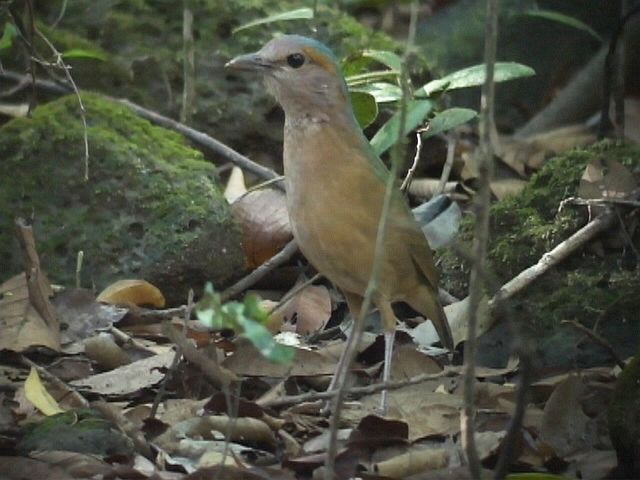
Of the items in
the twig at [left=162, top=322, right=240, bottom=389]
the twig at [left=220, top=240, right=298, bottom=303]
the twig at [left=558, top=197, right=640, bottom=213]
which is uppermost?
the twig at [left=558, top=197, right=640, bottom=213]

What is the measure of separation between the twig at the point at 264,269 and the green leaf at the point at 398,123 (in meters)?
1.15

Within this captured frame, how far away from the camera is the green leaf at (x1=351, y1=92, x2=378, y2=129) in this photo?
632 centimetres

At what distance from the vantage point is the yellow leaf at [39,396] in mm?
5062

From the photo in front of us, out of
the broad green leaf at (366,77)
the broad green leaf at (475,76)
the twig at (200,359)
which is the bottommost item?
the twig at (200,359)

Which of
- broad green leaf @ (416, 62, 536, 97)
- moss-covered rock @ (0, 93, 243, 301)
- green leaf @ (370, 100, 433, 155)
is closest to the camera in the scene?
green leaf @ (370, 100, 433, 155)

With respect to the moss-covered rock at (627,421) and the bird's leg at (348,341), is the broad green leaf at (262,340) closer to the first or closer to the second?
the moss-covered rock at (627,421)

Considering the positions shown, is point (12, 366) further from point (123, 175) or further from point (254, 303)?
point (254, 303)

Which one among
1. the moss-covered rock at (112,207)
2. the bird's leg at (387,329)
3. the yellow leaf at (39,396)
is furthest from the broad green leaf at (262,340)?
the moss-covered rock at (112,207)

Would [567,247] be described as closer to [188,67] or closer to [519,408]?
[519,408]

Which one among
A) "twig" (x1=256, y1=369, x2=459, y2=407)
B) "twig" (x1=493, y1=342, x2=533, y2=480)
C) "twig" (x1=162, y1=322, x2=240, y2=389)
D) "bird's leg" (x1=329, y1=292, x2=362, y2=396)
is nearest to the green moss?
"bird's leg" (x1=329, y1=292, x2=362, y2=396)

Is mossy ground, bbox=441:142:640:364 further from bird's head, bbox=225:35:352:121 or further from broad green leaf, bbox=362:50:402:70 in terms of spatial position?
bird's head, bbox=225:35:352:121

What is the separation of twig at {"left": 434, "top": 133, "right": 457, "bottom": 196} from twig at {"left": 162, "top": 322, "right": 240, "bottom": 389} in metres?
2.39

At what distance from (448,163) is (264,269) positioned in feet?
4.02

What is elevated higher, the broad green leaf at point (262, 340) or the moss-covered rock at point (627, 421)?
the broad green leaf at point (262, 340)
